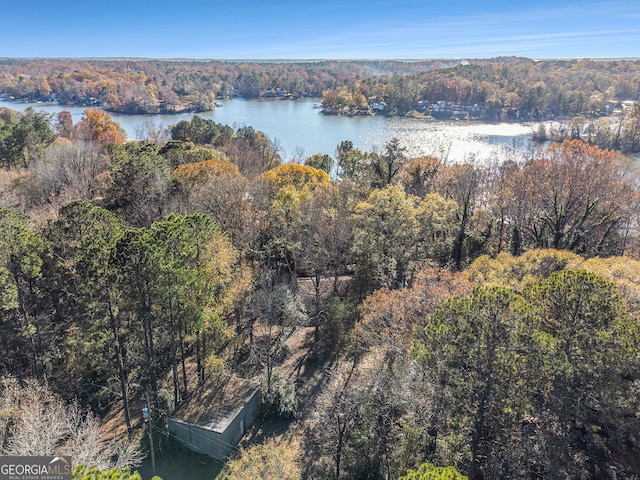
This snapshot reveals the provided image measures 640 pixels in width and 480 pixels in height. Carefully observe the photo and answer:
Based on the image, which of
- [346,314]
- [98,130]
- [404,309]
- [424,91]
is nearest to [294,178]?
[346,314]

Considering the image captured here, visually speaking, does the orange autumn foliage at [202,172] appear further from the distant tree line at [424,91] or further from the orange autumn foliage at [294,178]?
the distant tree line at [424,91]

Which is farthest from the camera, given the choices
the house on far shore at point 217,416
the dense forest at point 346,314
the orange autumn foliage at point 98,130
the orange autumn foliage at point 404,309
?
the orange autumn foliage at point 98,130

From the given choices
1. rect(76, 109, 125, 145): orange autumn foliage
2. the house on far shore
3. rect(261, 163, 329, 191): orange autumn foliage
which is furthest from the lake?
the house on far shore

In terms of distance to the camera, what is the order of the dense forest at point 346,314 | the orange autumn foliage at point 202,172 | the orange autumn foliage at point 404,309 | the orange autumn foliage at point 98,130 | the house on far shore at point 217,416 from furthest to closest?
1. the orange autumn foliage at point 98,130
2. the orange autumn foliage at point 202,172
3. the house on far shore at point 217,416
4. the orange autumn foliage at point 404,309
5. the dense forest at point 346,314

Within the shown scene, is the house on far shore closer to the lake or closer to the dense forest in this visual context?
the dense forest

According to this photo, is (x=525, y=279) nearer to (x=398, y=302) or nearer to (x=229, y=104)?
(x=398, y=302)

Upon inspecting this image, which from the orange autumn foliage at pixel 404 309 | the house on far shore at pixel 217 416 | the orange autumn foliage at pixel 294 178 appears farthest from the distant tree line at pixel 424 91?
the house on far shore at pixel 217 416
